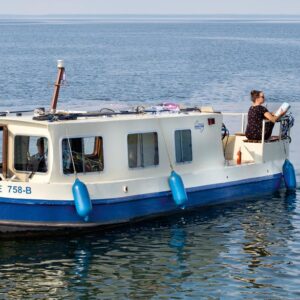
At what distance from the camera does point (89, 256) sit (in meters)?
19.3

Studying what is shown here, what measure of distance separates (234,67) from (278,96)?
1109 inches

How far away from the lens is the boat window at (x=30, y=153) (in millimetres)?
20609

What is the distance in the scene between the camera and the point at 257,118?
24.7 metres

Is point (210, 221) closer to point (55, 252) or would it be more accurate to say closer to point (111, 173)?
point (111, 173)

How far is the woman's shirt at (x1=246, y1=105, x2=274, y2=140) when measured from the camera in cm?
2464

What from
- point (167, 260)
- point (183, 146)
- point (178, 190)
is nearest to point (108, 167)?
point (178, 190)

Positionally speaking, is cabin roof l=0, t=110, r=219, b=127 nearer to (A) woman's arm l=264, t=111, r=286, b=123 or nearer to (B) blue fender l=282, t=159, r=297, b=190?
(A) woman's arm l=264, t=111, r=286, b=123

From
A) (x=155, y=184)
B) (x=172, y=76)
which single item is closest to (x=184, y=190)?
(x=155, y=184)

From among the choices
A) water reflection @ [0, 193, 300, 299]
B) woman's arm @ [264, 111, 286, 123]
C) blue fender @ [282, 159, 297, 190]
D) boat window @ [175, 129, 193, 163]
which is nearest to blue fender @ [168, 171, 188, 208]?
water reflection @ [0, 193, 300, 299]

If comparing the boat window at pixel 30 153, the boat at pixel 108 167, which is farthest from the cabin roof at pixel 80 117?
the boat window at pixel 30 153

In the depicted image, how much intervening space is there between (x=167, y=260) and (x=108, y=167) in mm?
3117

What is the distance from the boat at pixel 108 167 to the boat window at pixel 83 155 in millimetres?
23

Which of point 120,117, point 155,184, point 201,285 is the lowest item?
point 201,285

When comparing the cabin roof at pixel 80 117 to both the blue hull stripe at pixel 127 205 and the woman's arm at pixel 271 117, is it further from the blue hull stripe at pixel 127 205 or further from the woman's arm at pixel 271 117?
the woman's arm at pixel 271 117
